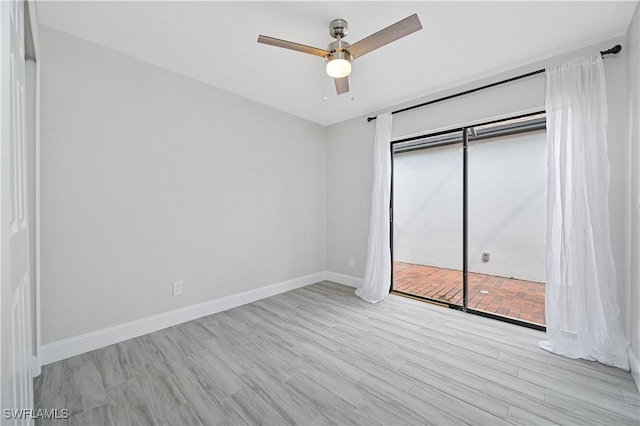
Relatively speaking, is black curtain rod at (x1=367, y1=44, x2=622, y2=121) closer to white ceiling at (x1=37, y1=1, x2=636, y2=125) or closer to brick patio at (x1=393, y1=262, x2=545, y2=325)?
white ceiling at (x1=37, y1=1, x2=636, y2=125)

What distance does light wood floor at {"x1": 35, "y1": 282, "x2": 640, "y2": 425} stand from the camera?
1.52 meters

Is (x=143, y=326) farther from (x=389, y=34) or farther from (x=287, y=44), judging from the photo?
(x=389, y=34)

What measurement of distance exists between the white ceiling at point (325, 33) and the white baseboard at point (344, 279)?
2.65 m

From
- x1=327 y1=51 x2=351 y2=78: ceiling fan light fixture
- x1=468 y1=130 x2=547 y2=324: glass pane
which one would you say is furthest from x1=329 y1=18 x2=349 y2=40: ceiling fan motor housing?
x1=468 y1=130 x2=547 y2=324: glass pane

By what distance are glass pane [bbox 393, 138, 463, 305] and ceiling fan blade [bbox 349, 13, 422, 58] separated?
206cm

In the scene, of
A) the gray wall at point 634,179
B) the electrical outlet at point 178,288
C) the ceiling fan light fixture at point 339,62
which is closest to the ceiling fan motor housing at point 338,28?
the ceiling fan light fixture at point 339,62

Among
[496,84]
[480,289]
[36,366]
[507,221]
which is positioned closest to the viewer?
[36,366]

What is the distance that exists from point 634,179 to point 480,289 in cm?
196

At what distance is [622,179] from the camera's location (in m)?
2.08

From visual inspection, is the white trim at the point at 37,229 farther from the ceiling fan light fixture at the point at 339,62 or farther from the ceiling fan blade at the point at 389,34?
the ceiling fan blade at the point at 389,34

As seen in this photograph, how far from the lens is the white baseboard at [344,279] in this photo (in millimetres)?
3893

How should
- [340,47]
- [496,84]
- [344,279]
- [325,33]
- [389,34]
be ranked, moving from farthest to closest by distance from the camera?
[344,279]
[496,84]
[325,33]
[340,47]
[389,34]

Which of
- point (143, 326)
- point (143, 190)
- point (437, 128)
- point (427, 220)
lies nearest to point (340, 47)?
point (437, 128)

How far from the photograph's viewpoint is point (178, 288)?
8.75 feet
